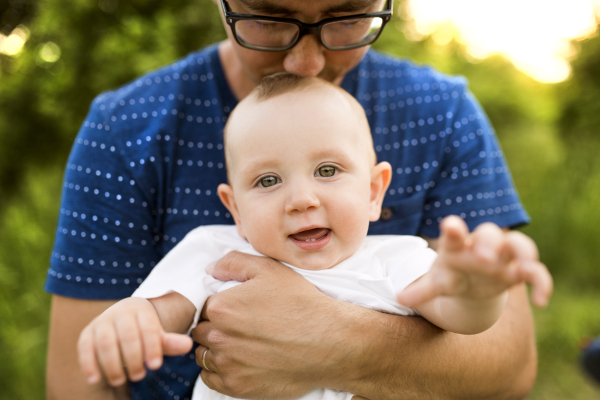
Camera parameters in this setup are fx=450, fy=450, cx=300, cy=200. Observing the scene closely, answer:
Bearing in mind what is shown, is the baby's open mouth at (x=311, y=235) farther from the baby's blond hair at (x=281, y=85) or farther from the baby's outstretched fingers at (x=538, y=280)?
the baby's outstretched fingers at (x=538, y=280)

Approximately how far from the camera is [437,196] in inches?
70.4

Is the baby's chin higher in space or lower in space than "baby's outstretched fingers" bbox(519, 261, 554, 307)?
lower

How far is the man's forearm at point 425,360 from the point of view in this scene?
4.52 feet

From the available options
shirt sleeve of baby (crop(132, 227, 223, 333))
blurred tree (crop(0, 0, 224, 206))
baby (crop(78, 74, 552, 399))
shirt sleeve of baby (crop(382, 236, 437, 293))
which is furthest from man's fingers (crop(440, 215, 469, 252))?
blurred tree (crop(0, 0, 224, 206))

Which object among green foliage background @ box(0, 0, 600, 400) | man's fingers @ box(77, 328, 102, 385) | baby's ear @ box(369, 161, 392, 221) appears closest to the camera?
man's fingers @ box(77, 328, 102, 385)

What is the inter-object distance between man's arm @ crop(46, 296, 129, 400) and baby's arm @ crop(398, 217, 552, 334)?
122 centimetres

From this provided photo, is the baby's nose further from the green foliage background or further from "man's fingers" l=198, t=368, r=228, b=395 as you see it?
the green foliage background

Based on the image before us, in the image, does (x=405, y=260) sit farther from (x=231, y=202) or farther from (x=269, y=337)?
(x=231, y=202)

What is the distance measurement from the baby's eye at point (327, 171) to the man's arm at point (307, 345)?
0.33 meters

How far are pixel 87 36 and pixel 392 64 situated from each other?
280cm

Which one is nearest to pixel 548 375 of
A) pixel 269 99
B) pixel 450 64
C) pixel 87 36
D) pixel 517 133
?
pixel 517 133

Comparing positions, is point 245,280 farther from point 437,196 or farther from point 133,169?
point 437,196

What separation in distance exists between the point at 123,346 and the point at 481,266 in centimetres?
82

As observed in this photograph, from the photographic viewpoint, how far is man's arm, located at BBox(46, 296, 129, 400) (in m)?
1.64
